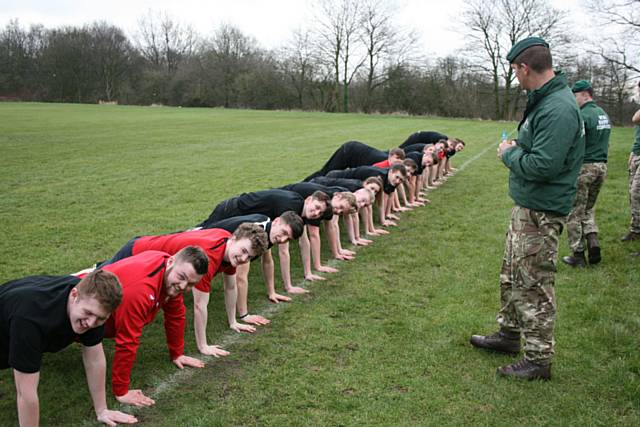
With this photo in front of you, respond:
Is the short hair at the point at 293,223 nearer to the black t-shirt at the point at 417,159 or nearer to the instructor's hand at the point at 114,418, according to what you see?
the instructor's hand at the point at 114,418

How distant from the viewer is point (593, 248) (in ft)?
22.2

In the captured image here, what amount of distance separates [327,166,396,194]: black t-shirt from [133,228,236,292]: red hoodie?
14.7ft

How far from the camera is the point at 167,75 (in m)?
61.0

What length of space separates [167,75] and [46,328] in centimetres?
6258

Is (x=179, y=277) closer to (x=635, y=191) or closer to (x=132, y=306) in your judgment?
(x=132, y=306)

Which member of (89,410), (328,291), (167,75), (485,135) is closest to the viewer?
(89,410)

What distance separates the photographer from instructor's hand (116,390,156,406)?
367 cm

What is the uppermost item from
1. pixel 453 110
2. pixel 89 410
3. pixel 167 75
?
pixel 167 75

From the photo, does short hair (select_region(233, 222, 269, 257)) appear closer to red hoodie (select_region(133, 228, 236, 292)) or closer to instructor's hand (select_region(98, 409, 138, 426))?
red hoodie (select_region(133, 228, 236, 292))

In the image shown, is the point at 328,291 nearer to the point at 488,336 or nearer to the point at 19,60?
the point at 488,336

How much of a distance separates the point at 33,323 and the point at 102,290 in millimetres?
429

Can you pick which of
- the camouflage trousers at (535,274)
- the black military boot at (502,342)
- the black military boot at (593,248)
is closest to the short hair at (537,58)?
the camouflage trousers at (535,274)

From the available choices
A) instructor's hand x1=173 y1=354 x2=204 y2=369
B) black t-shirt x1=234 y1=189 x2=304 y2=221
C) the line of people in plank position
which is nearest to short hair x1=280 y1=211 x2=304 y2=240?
the line of people in plank position

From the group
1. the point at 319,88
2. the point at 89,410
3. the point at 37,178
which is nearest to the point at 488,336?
the point at 89,410
